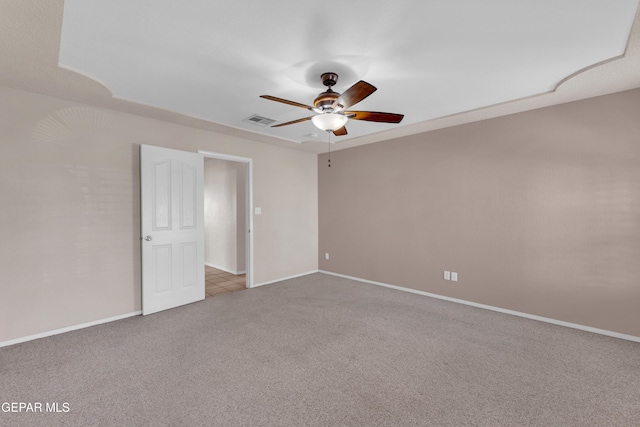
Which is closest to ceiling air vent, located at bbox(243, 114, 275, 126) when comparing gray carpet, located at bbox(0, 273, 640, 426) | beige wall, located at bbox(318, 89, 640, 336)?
beige wall, located at bbox(318, 89, 640, 336)

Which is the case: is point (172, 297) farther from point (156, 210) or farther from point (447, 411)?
point (447, 411)

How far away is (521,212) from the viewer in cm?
348

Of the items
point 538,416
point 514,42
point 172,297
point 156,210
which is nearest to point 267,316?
point 172,297

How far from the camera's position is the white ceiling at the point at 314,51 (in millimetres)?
1698

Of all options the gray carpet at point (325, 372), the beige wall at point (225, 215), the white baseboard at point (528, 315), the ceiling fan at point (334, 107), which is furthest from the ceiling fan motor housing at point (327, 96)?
the beige wall at point (225, 215)

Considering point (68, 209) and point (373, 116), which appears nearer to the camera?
point (373, 116)

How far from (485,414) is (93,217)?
13.4 ft

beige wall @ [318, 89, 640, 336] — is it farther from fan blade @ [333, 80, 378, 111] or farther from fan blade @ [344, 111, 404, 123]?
fan blade @ [333, 80, 378, 111]

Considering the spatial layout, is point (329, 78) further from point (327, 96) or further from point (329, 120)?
point (329, 120)

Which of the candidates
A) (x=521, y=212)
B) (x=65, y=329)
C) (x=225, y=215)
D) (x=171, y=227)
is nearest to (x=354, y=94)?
(x=521, y=212)

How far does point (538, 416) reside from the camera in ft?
5.87

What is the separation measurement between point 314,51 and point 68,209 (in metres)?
3.06

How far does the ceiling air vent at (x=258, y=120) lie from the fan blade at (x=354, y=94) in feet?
5.24

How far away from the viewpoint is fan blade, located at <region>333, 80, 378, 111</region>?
194 centimetres
